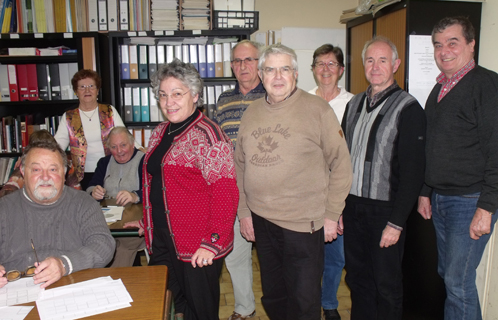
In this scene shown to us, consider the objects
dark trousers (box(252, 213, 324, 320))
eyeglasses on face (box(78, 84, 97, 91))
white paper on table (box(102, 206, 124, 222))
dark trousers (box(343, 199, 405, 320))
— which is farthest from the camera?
eyeglasses on face (box(78, 84, 97, 91))

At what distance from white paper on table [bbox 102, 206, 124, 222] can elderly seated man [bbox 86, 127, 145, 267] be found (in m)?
0.22

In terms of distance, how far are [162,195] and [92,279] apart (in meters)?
0.49

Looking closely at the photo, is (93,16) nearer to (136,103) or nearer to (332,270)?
(136,103)

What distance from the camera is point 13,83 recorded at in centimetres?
362

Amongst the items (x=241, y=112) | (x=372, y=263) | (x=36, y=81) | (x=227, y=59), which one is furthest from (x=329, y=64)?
(x=36, y=81)

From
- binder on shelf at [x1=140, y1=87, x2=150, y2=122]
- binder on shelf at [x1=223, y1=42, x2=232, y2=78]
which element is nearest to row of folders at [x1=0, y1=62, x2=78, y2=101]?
binder on shelf at [x1=140, y1=87, x2=150, y2=122]

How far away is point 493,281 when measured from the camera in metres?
2.12

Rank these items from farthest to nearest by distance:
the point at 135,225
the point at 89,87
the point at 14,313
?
the point at 89,87
the point at 135,225
the point at 14,313

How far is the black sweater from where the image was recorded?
1618mm

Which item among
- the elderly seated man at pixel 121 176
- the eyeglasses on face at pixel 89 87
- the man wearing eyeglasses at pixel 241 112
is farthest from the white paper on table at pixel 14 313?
the eyeglasses on face at pixel 89 87

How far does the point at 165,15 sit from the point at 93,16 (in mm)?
681

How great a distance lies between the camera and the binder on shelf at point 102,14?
3.55 meters

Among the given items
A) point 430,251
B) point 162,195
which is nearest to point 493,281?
point 430,251

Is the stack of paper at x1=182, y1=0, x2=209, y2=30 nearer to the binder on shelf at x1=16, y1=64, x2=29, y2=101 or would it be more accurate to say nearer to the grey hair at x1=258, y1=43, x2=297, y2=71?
the binder on shelf at x1=16, y1=64, x2=29, y2=101
